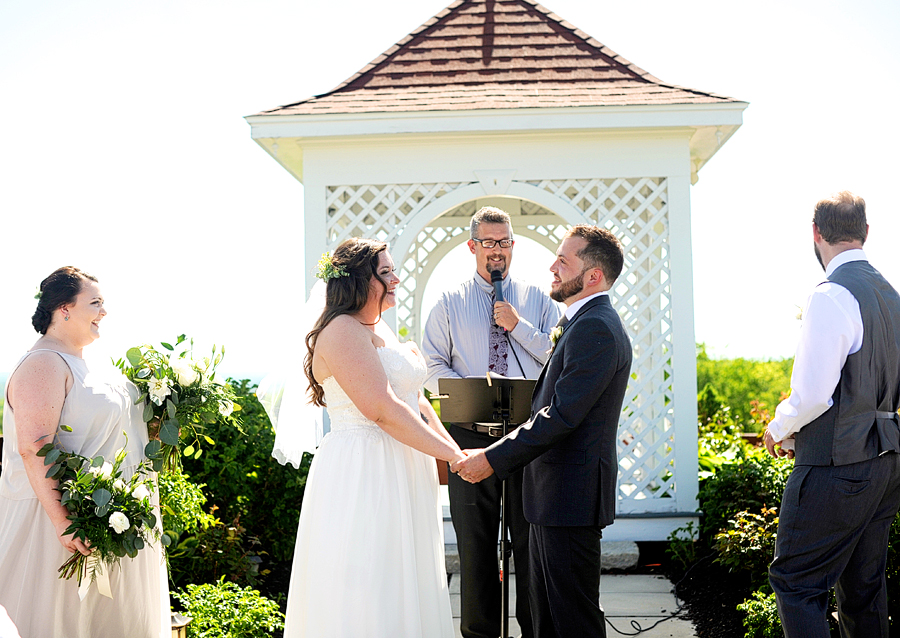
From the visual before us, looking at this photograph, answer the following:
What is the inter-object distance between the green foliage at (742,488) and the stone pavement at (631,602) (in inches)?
24.2

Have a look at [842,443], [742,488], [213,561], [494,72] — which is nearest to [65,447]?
[213,561]

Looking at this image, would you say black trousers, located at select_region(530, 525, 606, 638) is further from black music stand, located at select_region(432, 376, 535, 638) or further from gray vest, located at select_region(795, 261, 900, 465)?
gray vest, located at select_region(795, 261, 900, 465)

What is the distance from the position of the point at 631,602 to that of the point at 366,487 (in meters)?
2.92

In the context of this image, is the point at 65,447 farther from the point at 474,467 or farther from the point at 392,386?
the point at 474,467

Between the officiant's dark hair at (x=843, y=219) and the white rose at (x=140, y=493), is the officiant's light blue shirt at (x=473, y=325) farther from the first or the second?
the white rose at (x=140, y=493)

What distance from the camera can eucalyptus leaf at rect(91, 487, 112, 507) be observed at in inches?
132

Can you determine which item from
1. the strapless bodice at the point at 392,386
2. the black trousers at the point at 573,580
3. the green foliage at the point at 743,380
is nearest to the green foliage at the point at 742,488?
the black trousers at the point at 573,580

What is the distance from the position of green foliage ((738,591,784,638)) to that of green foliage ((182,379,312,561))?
311 cm

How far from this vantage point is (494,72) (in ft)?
23.7

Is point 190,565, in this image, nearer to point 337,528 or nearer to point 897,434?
point 337,528

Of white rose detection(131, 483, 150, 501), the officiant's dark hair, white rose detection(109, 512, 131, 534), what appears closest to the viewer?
white rose detection(109, 512, 131, 534)

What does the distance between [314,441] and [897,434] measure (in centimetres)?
270

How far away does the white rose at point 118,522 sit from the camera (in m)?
3.34

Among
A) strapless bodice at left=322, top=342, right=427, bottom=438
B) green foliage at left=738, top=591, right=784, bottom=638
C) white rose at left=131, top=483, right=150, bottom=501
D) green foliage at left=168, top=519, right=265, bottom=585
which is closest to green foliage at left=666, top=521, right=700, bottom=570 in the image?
green foliage at left=738, top=591, right=784, bottom=638
